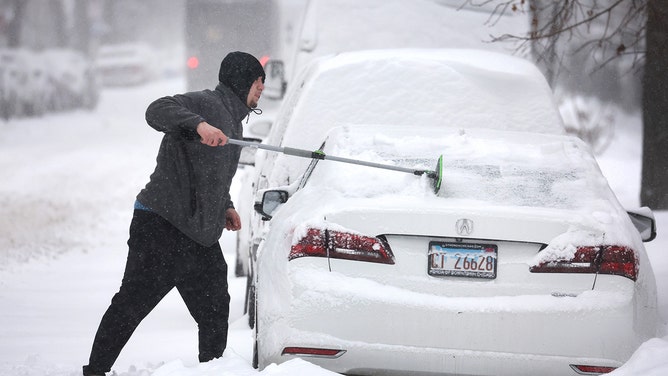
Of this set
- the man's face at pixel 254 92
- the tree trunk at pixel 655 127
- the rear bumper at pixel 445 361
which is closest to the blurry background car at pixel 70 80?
the tree trunk at pixel 655 127

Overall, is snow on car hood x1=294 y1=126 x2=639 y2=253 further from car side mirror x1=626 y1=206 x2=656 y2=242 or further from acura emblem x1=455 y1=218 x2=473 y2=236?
car side mirror x1=626 y1=206 x2=656 y2=242

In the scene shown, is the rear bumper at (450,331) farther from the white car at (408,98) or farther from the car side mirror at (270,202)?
the white car at (408,98)

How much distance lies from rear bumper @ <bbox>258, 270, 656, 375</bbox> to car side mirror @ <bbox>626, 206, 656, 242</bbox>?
1.19 m

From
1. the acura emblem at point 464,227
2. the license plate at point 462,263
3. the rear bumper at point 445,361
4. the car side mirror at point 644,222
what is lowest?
the rear bumper at point 445,361

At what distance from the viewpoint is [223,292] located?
4.91 meters

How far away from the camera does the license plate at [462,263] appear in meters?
4.14

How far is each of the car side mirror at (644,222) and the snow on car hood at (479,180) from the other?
45 cm

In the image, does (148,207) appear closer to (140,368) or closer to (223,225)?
(223,225)

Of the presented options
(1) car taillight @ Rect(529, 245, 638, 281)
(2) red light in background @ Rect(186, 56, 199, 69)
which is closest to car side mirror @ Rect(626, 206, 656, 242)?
(1) car taillight @ Rect(529, 245, 638, 281)

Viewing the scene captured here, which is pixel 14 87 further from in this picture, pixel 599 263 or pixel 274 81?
pixel 599 263

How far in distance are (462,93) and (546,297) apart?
108 inches

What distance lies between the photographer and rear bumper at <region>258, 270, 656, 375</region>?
13.3ft

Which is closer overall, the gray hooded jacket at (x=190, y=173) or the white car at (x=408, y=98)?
the gray hooded jacket at (x=190, y=173)

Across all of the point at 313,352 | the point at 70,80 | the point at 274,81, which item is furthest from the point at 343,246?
the point at 70,80
